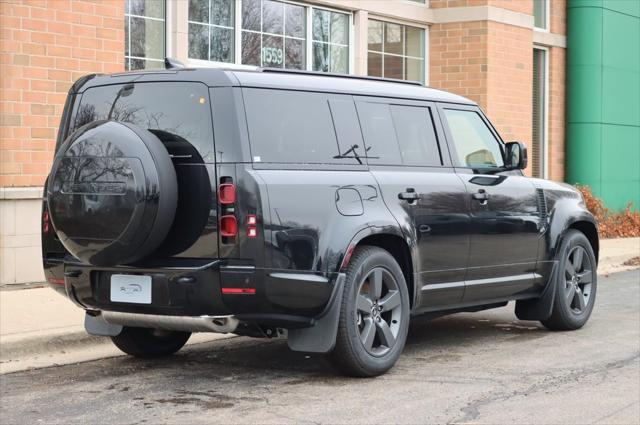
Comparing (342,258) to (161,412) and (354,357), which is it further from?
(161,412)

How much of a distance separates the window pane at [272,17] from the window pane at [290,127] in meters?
7.95

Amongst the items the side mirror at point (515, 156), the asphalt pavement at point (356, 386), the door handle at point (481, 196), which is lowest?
the asphalt pavement at point (356, 386)

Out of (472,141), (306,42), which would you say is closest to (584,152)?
(306,42)

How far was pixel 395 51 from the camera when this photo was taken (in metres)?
18.0

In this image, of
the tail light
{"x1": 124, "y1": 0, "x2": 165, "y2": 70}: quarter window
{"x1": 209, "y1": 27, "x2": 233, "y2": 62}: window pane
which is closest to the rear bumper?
the tail light

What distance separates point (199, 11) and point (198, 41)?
1.24 ft

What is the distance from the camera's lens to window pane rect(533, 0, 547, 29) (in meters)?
20.6

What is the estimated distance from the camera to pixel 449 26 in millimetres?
18500

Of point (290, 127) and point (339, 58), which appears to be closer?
point (290, 127)

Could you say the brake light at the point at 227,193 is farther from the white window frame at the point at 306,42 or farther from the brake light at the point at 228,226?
the white window frame at the point at 306,42

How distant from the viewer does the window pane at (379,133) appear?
759 cm

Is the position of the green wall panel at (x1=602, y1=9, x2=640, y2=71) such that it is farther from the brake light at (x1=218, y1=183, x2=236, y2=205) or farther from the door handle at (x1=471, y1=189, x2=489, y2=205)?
the brake light at (x1=218, y1=183, x2=236, y2=205)

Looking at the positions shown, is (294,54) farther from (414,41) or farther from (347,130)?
(347,130)

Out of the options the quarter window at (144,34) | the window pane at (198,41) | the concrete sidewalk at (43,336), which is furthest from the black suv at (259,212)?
the window pane at (198,41)
